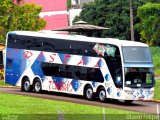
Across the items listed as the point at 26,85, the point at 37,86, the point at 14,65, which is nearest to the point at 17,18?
the point at 14,65

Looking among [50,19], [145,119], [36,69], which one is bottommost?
[145,119]

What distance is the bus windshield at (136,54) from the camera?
97.3 feet

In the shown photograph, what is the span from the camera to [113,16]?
234 ft

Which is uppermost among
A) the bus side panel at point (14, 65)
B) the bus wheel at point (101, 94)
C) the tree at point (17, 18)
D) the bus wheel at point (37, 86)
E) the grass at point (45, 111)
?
the tree at point (17, 18)

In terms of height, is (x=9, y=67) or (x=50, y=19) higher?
(x=50, y=19)

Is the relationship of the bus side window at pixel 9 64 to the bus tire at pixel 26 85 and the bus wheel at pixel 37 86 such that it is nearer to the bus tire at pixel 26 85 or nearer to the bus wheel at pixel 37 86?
the bus tire at pixel 26 85

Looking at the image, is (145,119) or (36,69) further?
(36,69)

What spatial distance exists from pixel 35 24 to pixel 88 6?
23097 mm

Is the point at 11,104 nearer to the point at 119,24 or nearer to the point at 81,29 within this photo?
the point at 81,29

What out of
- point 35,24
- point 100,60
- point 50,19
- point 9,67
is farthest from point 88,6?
point 100,60

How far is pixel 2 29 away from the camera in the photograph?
5281 centimetres

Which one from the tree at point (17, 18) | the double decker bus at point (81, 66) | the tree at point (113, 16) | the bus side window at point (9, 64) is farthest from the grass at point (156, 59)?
the double decker bus at point (81, 66)

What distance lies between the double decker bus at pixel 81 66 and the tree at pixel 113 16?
3616 cm

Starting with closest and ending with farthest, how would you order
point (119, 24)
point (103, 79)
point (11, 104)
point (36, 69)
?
point (11, 104) < point (103, 79) < point (36, 69) < point (119, 24)
